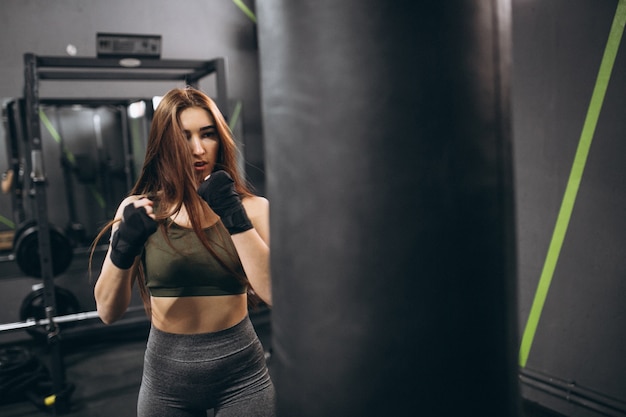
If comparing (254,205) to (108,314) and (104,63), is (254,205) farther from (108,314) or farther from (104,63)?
(104,63)

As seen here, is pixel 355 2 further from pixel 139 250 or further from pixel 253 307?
pixel 253 307

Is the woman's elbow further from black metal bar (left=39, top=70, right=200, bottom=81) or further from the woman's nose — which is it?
black metal bar (left=39, top=70, right=200, bottom=81)

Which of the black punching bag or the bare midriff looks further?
the bare midriff

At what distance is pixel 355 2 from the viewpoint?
62 centimetres

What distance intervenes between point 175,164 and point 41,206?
2.23 meters

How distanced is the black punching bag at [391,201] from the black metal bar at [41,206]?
10.3ft

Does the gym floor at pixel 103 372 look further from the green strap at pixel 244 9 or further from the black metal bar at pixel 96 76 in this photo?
the green strap at pixel 244 9

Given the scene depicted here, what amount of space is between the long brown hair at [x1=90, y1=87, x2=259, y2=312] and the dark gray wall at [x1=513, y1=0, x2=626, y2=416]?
6.25 ft

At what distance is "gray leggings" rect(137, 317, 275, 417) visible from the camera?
1.37m

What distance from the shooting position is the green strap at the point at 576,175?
2.42 metres

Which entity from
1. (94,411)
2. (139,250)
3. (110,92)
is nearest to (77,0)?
(110,92)

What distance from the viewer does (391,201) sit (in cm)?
63

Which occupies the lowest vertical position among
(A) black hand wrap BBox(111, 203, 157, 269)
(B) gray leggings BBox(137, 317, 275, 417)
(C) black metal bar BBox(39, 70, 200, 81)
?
(B) gray leggings BBox(137, 317, 275, 417)

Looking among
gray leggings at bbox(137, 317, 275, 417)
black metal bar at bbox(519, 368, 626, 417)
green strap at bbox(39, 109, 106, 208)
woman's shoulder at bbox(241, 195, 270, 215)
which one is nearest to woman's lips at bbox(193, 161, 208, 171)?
woman's shoulder at bbox(241, 195, 270, 215)
